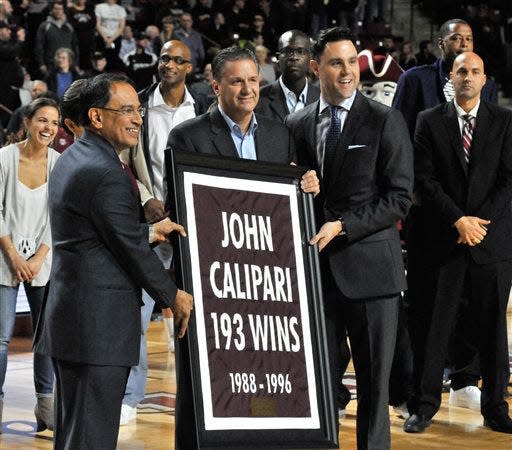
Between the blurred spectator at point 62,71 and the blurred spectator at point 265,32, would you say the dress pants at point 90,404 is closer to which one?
the blurred spectator at point 62,71

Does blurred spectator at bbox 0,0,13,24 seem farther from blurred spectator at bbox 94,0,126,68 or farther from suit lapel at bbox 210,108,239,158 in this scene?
suit lapel at bbox 210,108,239,158

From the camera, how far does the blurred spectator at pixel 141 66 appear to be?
14875 mm

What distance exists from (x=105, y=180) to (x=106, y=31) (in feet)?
41.0

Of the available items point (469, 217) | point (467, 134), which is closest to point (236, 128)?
point (469, 217)

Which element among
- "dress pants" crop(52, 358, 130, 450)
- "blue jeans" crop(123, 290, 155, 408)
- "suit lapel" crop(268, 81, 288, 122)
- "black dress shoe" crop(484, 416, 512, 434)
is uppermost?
Result: "suit lapel" crop(268, 81, 288, 122)

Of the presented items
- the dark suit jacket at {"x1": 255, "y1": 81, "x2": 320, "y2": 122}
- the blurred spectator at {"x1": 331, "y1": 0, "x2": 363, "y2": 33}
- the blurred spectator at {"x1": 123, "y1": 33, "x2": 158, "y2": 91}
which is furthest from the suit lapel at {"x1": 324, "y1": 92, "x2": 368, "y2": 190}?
the blurred spectator at {"x1": 331, "y1": 0, "x2": 363, "y2": 33}

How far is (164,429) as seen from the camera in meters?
5.93

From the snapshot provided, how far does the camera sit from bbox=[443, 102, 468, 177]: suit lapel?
593 centimetres

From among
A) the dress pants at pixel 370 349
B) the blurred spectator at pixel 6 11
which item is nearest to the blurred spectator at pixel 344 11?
the blurred spectator at pixel 6 11

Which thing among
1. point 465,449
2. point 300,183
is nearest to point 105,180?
point 300,183

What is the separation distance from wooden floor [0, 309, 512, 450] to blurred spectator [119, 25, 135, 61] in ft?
30.2

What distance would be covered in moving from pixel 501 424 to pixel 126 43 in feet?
36.3

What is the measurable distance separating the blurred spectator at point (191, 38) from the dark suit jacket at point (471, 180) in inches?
419

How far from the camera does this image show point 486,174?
5.91m
